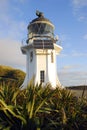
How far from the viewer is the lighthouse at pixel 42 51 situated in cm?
2698

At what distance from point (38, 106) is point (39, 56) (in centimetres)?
2135

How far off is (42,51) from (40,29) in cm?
223

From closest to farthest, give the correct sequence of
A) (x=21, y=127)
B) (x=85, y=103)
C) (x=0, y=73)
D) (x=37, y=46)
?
1. (x=21, y=127)
2. (x=85, y=103)
3. (x=37, y=46)
4. (x=0, y=73)

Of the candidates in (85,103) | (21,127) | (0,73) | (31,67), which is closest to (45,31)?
Result: (31,67)

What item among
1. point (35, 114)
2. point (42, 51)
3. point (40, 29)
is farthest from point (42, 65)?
point (35, 114)

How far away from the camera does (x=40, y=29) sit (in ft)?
88.7

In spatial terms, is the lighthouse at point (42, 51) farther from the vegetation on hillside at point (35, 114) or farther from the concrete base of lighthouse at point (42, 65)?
the vegetation on hillside at point (35, 114)

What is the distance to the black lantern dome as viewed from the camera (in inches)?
1067

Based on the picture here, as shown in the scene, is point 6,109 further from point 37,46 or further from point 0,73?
point 0,73

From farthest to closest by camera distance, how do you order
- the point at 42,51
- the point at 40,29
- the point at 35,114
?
the point at 42,51 < the point at 40,29 < the point at 35,114

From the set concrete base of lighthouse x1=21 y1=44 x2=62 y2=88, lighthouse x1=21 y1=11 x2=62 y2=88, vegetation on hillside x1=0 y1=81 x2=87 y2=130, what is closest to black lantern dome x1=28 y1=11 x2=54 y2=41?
lighthouse x1=21 y1=11 x2=62 y2=88

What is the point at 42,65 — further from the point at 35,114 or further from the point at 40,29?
the point at 35,114

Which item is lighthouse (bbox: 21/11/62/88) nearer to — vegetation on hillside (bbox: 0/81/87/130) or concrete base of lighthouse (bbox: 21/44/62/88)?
concrete base of lighthouse (bbox: 21/44/62/88)

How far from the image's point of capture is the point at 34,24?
89.5 feet
